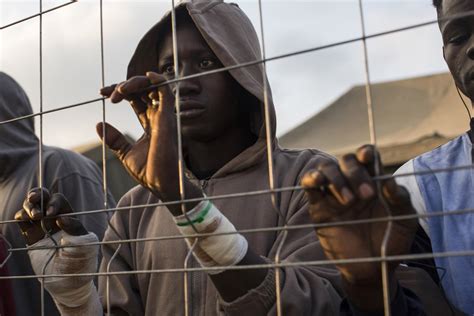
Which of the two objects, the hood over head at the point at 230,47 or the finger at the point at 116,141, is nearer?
the finger at the point at 116,141

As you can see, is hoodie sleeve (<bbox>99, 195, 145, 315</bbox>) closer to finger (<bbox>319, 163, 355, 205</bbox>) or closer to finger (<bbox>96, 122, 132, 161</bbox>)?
finger (<bbox>96, 122, 132, 161</bbox>)

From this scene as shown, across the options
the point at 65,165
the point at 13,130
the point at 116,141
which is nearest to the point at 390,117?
the point at 13,130

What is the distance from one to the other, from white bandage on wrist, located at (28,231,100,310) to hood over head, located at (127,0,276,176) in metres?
0.29

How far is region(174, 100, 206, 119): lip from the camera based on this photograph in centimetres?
135

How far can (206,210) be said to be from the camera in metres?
0.98

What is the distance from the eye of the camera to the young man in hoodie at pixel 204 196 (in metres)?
1.01

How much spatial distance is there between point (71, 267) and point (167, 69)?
418 millimetres

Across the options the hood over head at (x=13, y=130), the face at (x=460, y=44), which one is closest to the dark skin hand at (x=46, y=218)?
the face at (x=460, y=44)

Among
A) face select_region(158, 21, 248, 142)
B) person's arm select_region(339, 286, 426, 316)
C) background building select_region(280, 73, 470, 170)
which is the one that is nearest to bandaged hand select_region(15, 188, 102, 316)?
face select_region(158, 21, 248, 142)

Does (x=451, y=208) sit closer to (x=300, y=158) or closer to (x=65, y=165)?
(x=300, y=158)

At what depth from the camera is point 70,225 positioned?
1.23 metres

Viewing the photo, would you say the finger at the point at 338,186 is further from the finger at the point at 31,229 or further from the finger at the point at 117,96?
the finger at the point at 31,229

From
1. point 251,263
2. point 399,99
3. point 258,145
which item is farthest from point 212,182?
point 399,99

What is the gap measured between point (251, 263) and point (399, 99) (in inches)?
248
